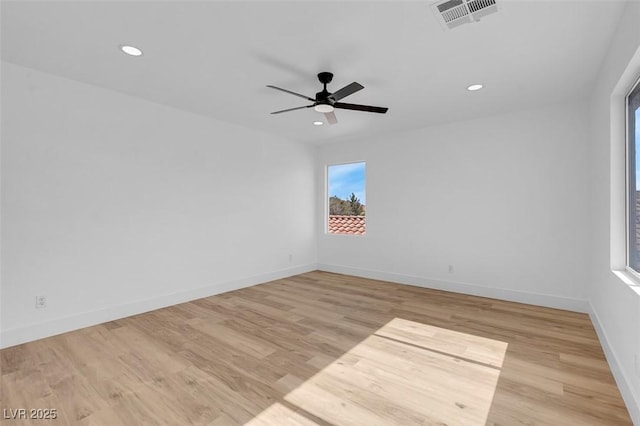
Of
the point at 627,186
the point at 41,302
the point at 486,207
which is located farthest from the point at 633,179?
the point at 41,302

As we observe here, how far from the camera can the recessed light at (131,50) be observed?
233 centimetres

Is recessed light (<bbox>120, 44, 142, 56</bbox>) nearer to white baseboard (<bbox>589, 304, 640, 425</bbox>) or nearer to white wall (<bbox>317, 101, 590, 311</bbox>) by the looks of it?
white wall (<bbox>317, 101, 590, 311</bbox>)

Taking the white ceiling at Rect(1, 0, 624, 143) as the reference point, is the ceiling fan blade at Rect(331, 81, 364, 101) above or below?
below

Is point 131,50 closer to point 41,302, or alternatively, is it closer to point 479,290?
point 41,302

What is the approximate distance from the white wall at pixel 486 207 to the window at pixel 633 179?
143 centimetres

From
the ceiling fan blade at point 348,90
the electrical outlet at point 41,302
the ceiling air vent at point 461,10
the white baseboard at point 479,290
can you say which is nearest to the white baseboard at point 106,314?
the electrical outlet at point 41,302

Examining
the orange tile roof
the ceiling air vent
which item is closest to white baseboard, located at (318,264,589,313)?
the orange tile roof

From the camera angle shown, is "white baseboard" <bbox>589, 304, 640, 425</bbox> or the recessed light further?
the recessed light

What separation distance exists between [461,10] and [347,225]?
4.14 metres

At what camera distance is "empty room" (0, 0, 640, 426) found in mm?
1887

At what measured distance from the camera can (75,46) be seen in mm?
2328

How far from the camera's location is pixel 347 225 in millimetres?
5680

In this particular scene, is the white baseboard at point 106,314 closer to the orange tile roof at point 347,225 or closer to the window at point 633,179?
the orange tile roof at point 347,225

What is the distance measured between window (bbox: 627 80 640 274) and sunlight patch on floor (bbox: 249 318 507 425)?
1.20 metres
